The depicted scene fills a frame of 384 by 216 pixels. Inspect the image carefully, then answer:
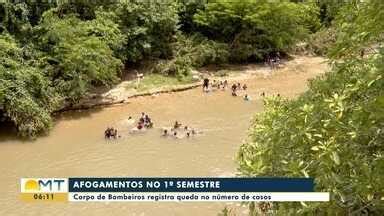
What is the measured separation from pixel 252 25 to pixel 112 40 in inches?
300

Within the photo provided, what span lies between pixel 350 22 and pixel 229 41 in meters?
24.2

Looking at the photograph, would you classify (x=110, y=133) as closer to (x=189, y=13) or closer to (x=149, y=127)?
(x=149, y=127)

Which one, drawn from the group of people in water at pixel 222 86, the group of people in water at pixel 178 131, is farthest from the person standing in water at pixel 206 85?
the group of people in water at pixel 178 131

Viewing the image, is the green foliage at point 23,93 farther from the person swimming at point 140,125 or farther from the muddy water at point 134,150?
the person swimming at point 140,125

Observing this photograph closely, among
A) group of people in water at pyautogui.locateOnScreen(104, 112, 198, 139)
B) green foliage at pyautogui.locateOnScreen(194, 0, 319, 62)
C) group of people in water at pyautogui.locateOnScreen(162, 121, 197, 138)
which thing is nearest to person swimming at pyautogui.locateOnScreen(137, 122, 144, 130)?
group of people in water at pyautogui.locateOnScreen(104, 112, 198, 139)

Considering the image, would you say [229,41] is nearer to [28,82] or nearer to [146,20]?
[146,20]

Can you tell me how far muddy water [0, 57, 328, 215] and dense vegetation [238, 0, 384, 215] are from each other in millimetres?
10893

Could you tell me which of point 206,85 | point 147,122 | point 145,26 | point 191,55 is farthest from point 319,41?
point 147,122

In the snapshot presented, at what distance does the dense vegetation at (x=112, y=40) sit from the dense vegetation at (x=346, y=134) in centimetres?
1691

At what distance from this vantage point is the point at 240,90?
2641 cm

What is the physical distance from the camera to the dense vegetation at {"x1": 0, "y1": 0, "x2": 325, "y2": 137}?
72.7 feet

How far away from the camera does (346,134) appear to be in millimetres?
4965

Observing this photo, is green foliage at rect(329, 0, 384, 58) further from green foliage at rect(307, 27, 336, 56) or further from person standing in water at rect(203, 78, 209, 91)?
green foliage at rect(307, 27, 336, 56)

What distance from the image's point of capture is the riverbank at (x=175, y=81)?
24750 millimetres
